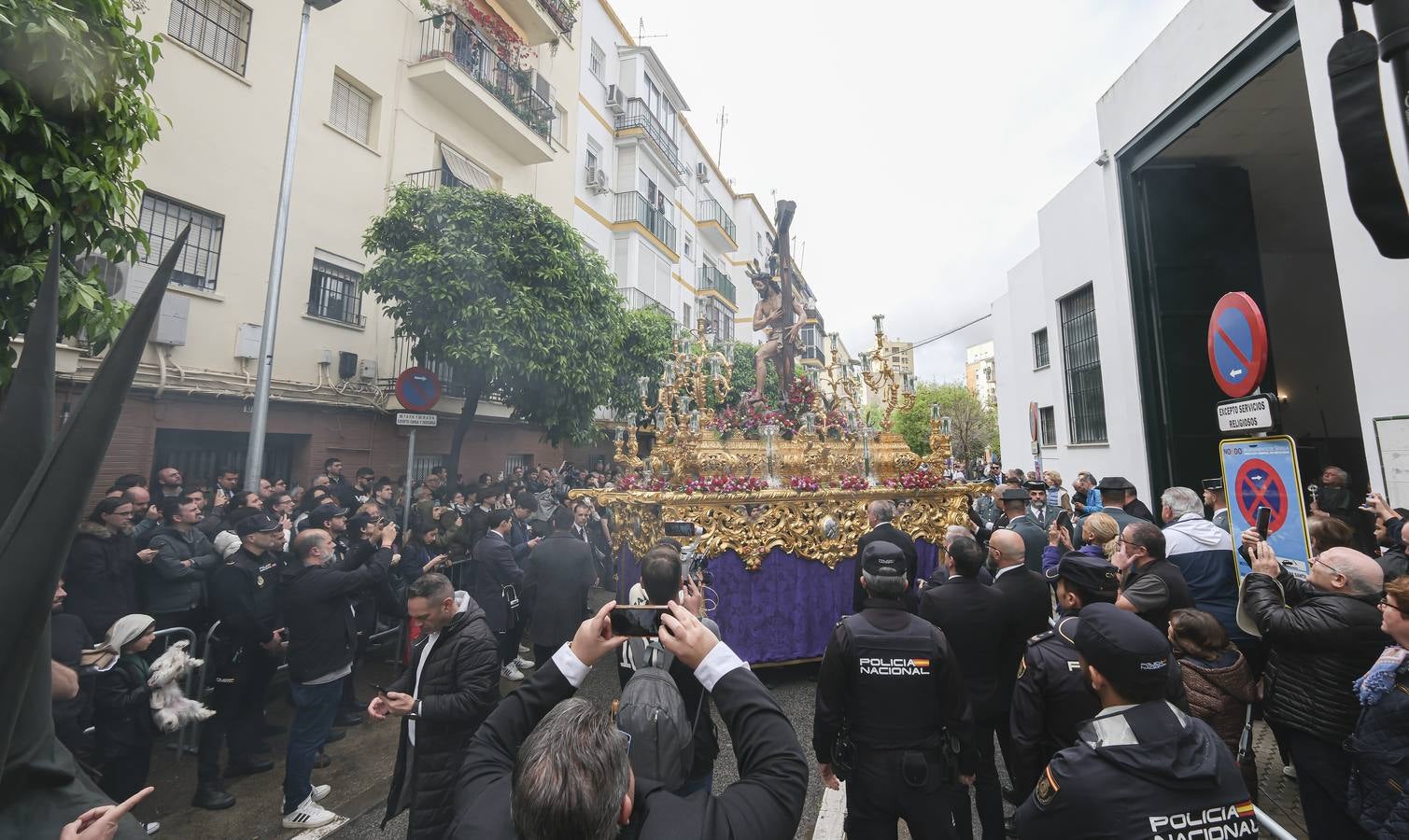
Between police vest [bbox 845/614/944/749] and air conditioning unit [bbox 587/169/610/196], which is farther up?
air conditioning unit [bbox 587/169/610/196]

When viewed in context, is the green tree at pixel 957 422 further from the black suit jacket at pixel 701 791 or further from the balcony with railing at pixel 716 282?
the black suit jacket at pixel 701 791

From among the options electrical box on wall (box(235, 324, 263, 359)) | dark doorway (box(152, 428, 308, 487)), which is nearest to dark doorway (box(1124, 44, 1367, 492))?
electrical box on wall (box(235, 324, 263, 359))

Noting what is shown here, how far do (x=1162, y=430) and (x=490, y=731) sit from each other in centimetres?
1140

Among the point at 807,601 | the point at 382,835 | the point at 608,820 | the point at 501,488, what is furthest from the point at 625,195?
the point at 608,820

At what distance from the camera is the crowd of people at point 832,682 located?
1.78 meters

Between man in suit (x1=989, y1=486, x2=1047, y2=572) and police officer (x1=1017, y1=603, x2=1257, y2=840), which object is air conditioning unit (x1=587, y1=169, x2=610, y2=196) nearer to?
man in suit (x1=989, y1=486, x2=1047, y2=572)

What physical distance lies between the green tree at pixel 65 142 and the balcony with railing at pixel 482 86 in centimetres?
1121

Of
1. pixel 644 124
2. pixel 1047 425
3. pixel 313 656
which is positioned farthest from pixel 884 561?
pixel 644 124

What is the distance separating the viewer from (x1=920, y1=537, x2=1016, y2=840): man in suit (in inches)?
143

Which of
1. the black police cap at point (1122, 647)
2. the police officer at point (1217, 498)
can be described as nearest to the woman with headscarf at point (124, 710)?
the black police cap at point (1122, 647)

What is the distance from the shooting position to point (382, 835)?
3908 mm

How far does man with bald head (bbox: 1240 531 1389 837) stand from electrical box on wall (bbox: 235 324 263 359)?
42.1ft

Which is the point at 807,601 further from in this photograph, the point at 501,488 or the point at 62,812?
the point at 501,488

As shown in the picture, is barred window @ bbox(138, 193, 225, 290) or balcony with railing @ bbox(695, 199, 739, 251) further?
balcony with railing @ bbox(695, 199, 739, 251)
